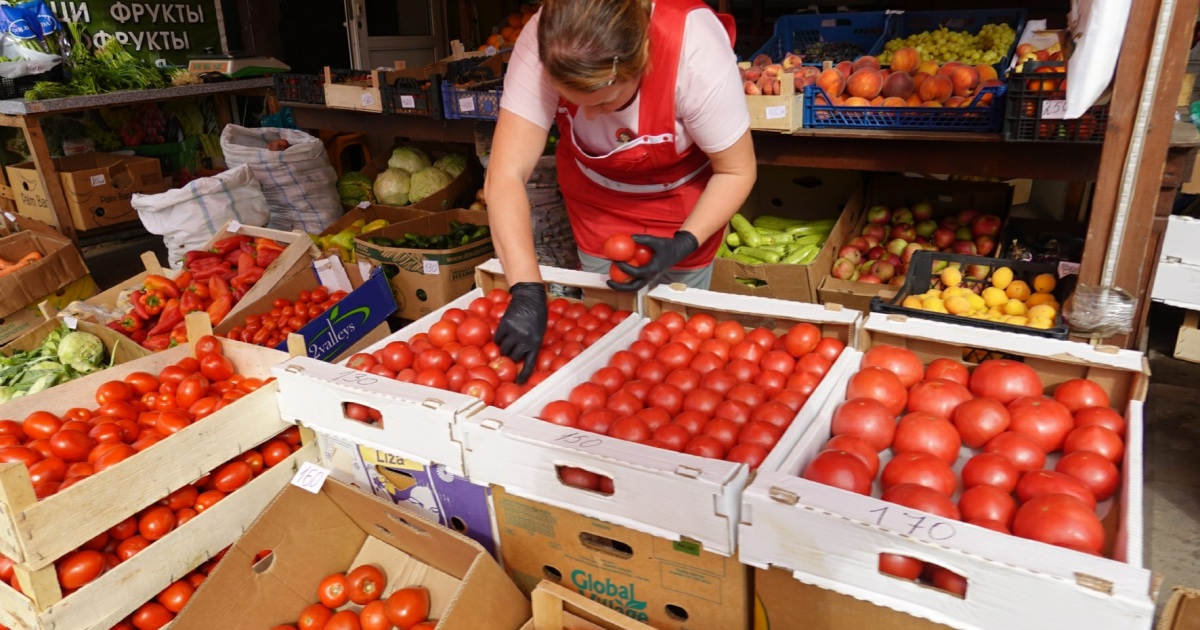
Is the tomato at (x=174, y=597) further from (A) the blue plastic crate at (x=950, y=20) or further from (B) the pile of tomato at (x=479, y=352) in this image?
(A) the blue plastic crate at (x=950, y=20)

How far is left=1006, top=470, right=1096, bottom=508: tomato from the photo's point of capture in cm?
136

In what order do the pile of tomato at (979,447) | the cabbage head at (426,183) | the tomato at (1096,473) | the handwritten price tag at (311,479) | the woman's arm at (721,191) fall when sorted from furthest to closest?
the cabbage head at (426,183)
the woman's arm at (721,191)
the handwritten price tag at (311,479)
the tomato at (1096,473)
the pile of tomato at (979,447)

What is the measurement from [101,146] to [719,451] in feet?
24.1

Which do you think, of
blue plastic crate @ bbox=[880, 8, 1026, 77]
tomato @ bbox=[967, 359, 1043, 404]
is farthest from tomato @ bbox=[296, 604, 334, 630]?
blue plastic crate @ bbox=[880, 8, 1026, 77]

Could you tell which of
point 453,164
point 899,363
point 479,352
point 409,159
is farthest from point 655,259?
point 409,159

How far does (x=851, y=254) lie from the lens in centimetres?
387

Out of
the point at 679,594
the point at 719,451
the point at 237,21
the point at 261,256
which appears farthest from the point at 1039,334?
the point at 237,21

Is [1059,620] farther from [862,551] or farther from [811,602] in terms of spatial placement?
[811,602]

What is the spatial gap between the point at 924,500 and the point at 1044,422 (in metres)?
0.44

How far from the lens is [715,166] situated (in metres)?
2.24

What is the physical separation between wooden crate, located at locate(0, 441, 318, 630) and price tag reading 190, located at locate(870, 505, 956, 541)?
5.32 feet

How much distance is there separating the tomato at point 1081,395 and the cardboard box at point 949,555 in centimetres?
8

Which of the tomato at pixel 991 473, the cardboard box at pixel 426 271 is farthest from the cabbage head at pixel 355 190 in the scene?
the tomato at pixel 991 473

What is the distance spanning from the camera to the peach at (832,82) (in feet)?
11.7
